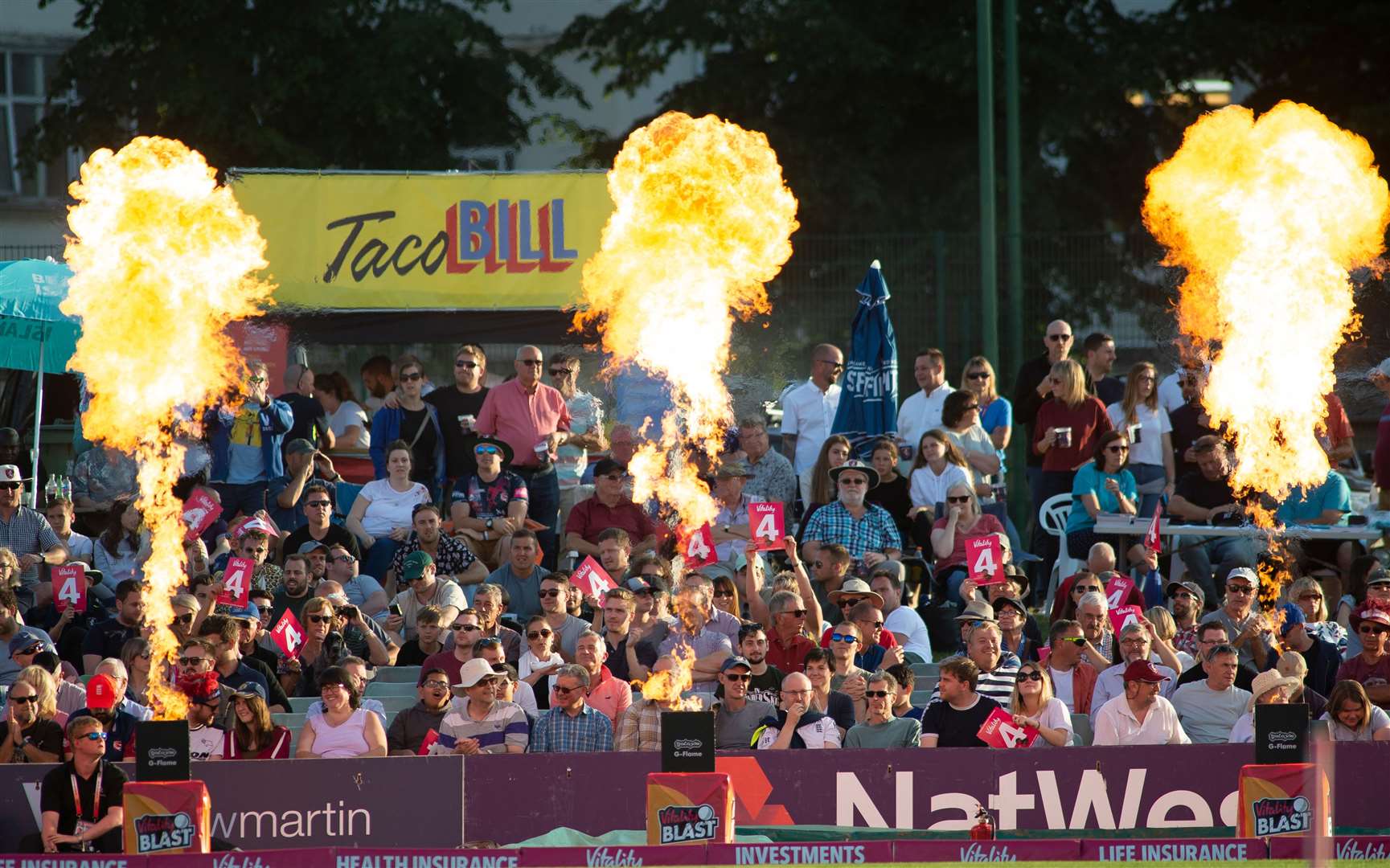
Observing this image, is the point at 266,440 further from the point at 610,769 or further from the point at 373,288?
the point at 610,769

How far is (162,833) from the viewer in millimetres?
9828

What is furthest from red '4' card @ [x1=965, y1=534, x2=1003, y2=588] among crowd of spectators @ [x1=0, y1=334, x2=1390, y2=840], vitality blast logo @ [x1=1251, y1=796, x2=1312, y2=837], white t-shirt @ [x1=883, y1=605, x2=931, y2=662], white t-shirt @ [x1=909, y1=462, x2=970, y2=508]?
vitality blast logo @ [x1=1251, y1=796, x2=1312, y2=837]

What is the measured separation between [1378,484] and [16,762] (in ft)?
30.3

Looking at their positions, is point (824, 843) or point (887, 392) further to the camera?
point (887, 392)

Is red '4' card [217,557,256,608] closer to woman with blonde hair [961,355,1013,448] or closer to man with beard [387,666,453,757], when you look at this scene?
man with beard [387,666,453,757]

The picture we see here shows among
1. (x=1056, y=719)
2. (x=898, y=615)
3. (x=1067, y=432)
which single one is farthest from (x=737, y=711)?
(x=1067, y=432)

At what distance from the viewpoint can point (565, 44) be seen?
79.9 ft

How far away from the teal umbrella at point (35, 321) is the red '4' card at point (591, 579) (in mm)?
4892

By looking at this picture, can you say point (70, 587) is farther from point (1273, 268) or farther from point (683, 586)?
point (1273, 268)

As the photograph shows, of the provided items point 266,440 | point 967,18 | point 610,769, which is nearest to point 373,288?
point 266,440

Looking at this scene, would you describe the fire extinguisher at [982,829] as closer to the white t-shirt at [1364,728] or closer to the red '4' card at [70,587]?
the white t-shirt at [1364,728]

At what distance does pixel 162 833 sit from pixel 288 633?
2.51 m

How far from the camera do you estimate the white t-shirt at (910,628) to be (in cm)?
1285

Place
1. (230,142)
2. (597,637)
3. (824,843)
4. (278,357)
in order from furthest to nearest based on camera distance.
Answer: (230,142), (278,357), (597,637), (824,843)
